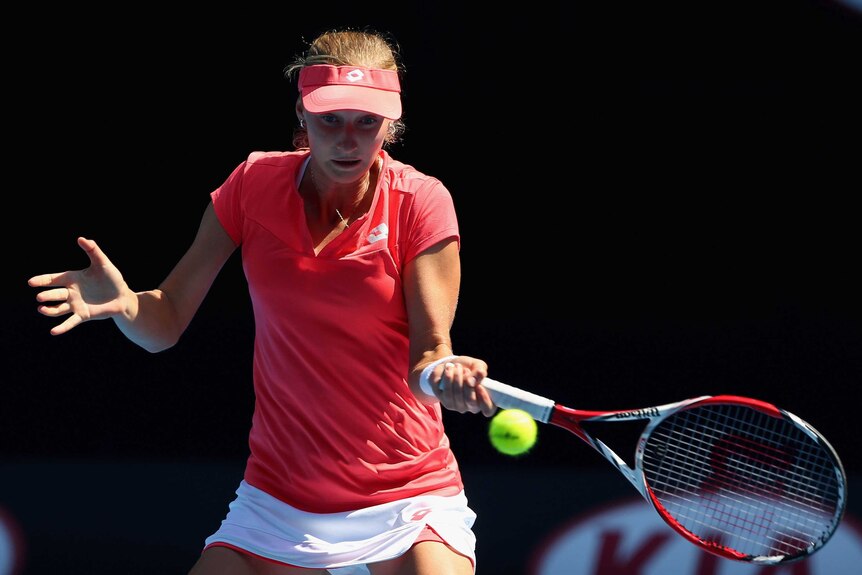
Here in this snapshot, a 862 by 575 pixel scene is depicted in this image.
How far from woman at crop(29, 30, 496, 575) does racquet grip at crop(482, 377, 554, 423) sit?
15 cm

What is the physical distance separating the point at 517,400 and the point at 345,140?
614 mm

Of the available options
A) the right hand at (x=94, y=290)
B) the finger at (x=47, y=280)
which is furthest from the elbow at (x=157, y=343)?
the finger at (x=47, y=280)

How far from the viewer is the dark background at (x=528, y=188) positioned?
496 cm

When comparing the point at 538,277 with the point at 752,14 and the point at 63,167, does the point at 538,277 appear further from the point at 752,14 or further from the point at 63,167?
the point at 63,167

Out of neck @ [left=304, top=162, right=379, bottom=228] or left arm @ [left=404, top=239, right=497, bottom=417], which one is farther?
neck @ [left=304, top=162, right=379, bottom=228]

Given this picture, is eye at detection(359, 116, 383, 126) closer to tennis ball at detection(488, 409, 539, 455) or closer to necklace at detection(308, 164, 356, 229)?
necklace at detection(308, 164, 356, 229)

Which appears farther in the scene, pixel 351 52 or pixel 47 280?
pixel 351 52

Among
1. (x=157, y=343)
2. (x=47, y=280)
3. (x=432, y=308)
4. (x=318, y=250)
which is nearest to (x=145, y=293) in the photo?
(x=157, y=343)

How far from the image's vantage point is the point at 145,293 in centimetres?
295

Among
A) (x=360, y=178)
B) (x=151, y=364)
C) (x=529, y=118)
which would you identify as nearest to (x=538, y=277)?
(x=529, y=118)

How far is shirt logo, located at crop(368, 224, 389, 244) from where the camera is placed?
2.82 m

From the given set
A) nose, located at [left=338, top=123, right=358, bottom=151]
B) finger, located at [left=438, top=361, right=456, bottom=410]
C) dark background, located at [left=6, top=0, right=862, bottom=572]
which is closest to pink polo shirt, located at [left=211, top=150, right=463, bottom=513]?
nose, located at [left=338, top=123, right=358, bottom=151]

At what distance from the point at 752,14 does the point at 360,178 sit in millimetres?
2500

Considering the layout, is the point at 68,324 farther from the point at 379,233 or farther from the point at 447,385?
the point at 447,385
